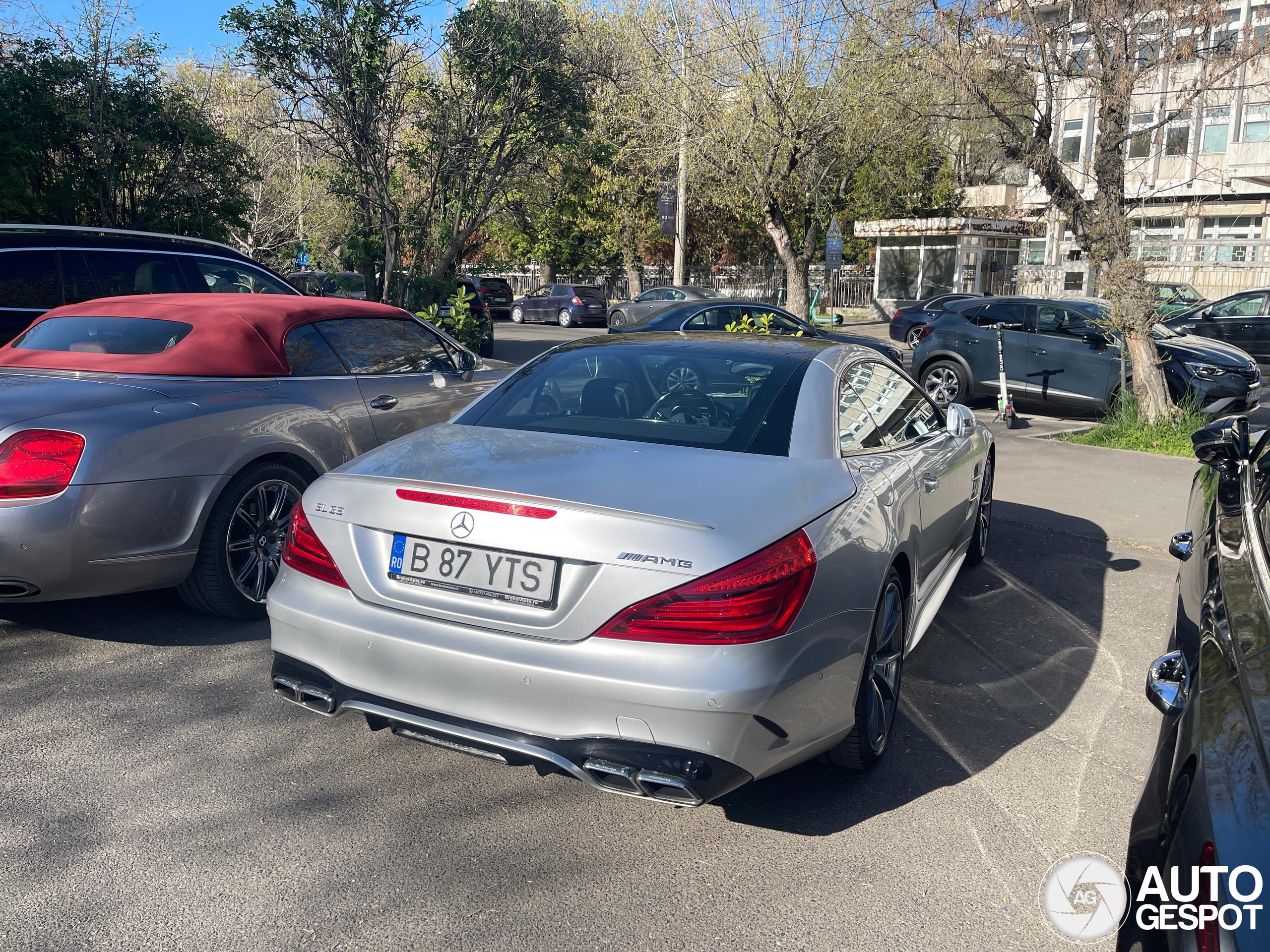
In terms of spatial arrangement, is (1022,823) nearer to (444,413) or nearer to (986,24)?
(444,413)

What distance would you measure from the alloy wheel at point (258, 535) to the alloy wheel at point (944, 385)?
10.6m

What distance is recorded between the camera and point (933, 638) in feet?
16.5

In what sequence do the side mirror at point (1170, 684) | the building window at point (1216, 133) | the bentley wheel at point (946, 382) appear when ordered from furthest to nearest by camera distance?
the building window at point (1216, 133), the bentley wheel at point (946, 382), the side mirror at point (1170, 684)

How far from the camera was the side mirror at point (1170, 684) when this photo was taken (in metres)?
2.35

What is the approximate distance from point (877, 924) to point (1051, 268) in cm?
3243

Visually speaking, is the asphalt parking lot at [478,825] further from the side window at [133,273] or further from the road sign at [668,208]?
the road sign at [668,208]

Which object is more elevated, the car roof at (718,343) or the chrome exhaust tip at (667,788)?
the car roof at (718,343)

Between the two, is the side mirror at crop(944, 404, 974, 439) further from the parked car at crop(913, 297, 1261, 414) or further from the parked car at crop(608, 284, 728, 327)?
the parked car at crop(608, 284, 728, 327)

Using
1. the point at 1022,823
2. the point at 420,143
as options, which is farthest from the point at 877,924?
the point at 420,143

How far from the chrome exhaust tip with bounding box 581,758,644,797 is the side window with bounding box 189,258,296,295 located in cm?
606

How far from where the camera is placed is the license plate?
279 cm

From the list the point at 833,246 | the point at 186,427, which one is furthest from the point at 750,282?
the point at 186,427

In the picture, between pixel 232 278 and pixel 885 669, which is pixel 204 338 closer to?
pixel 232 278

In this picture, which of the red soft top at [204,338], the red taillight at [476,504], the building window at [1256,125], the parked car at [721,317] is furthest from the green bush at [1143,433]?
the building window at [1256,125]
